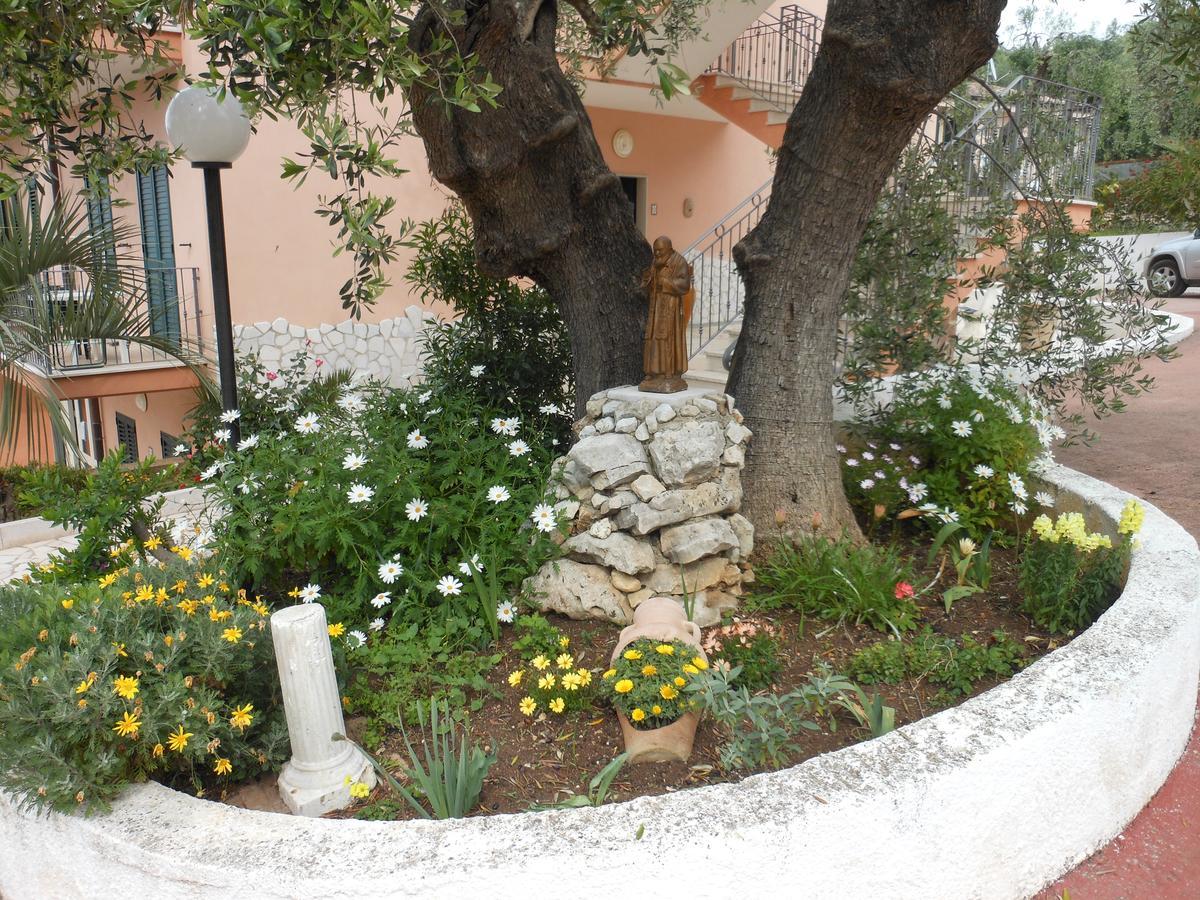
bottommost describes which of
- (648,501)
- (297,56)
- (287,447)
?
(648,501)

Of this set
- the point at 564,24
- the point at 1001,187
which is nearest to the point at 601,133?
the point at 564,24

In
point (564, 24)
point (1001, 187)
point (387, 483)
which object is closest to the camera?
point (387, 483)

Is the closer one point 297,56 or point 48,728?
point 48,728

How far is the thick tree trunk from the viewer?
350 cm

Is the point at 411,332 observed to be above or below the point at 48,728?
above

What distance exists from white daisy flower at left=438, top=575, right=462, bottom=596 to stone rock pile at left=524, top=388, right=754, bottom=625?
36cm

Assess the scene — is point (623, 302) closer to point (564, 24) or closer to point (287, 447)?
point (287, 447)

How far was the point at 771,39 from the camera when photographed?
1371 cm

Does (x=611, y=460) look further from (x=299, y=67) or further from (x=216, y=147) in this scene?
(x=216, y=147)

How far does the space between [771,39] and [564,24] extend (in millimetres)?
8580

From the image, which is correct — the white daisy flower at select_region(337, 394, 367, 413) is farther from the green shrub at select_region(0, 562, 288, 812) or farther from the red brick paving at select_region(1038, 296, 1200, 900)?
the red brick paving at select_region(1038, 296, 1200, 900)

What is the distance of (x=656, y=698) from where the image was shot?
109 inches

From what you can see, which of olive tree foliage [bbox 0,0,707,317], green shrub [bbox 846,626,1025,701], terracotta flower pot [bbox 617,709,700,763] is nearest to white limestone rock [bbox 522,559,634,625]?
terracotta flower pot [bbox 617,709,700,763]

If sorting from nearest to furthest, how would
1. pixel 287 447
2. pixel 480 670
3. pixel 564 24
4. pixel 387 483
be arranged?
pixel 480 670
pixel 387 483
pixel 287 447
pixel 564 24
